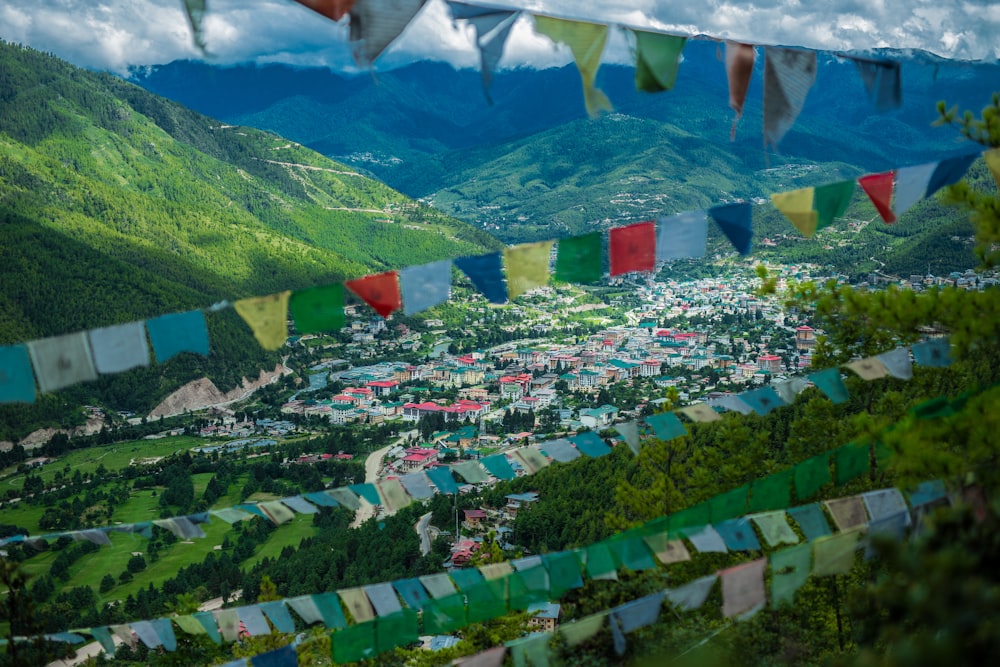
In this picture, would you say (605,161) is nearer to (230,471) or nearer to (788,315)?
(788,315)

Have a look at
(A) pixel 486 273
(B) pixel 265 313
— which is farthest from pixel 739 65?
(B) pixel 265 313

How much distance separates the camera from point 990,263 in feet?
18.6

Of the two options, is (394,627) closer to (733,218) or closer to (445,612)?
(445,612)

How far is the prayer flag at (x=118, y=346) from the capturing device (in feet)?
18.6

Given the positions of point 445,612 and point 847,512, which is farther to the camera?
point 445,612

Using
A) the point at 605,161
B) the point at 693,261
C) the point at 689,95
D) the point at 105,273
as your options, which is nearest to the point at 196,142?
the point at 105,273

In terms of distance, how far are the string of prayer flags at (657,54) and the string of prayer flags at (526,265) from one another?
168cm

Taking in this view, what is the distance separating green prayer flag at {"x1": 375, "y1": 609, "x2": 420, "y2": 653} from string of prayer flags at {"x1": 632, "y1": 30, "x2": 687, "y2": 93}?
4230mm

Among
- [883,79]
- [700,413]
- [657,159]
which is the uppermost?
[657,159]

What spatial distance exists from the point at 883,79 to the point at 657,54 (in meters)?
1.83

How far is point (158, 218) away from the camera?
242 feet

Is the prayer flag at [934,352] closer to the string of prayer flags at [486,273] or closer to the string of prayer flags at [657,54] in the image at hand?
the string of prayer flags at [657,54]

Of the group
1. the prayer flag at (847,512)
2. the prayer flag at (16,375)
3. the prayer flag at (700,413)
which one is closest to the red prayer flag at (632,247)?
the prayer flag at (700,413)

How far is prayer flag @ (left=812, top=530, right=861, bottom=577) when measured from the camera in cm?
523
